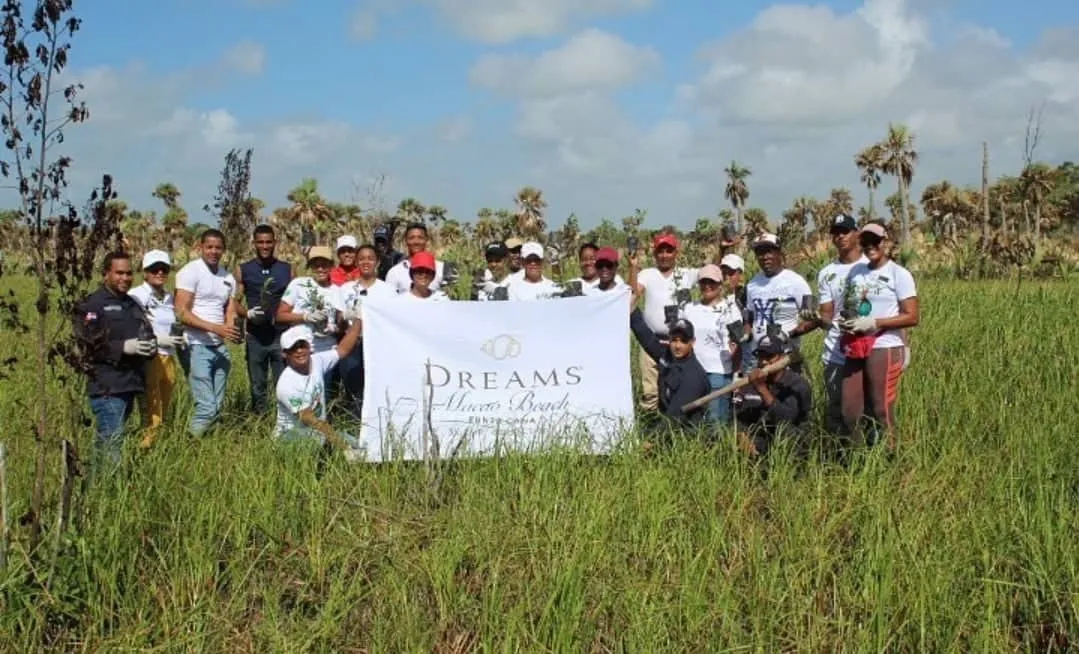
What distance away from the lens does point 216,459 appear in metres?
5.95

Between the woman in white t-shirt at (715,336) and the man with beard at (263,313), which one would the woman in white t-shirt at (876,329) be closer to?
the woman in white t-shirt at (715,336)

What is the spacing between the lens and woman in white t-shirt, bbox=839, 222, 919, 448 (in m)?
6.45

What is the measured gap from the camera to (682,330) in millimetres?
6762

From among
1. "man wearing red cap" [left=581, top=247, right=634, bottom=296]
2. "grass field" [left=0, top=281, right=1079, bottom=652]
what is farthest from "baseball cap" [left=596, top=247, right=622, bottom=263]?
"grass field" [left=0, top=281, right=1079, bottom=652]

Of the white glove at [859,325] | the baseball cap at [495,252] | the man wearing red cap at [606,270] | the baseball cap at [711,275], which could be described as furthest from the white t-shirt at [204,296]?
the white glove at [859,325]

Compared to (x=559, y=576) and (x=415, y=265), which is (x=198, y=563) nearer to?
(x=559, y=576)

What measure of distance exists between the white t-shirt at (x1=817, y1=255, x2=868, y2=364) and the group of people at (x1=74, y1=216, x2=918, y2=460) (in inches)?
0.5

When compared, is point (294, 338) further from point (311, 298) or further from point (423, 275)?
point (423, 275)

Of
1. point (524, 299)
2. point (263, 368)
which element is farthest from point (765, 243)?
point (263, 368)

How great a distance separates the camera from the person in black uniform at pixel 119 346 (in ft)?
20.5

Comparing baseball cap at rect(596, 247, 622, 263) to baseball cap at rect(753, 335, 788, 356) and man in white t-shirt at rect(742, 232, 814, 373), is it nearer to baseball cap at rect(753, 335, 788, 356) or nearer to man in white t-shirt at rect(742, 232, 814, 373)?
man in white t-shirt at rect(742, 232, 814, 373)

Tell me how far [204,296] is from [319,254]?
91 cm

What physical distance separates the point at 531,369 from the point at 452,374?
0.48 metres

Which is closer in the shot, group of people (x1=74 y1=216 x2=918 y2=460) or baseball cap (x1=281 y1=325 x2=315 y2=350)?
group of people (x1=74 y1=216 x2=918 y2=460)
